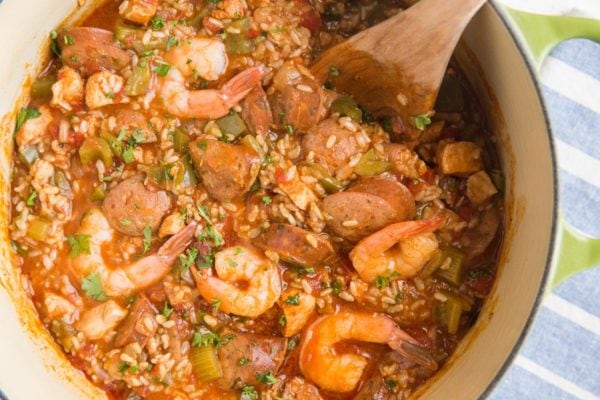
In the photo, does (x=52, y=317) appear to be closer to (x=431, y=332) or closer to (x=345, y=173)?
(x=345, y=173)

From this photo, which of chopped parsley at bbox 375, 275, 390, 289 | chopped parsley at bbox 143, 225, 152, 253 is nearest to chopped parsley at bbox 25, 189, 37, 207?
chopped parsley at bbox 143, 225, 152, 253

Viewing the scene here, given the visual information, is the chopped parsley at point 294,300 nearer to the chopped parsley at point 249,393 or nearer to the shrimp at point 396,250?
the shrimp at point 396,250

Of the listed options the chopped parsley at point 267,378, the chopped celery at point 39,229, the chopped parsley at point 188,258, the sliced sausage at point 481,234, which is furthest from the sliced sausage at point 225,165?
the sliced sausage at point 481,234

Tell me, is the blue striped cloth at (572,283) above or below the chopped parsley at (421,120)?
below

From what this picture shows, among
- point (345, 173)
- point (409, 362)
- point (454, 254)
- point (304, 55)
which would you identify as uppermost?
point (304, 55)

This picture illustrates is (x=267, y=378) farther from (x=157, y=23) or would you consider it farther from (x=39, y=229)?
(x=157, y=23)

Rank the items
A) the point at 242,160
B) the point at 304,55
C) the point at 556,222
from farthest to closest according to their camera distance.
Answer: the point at 304,55 → the point at 242,160 → the point at 556,222

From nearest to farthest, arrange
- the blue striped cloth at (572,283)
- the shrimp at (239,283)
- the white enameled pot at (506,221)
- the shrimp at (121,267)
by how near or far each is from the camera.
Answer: the white enameled pot at (506,221)
the shrimp at (239,283)
the shrimp at (121,267)
the blue striped cloth at (572,283)

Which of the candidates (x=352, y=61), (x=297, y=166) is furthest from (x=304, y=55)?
(x=297, y=166)
